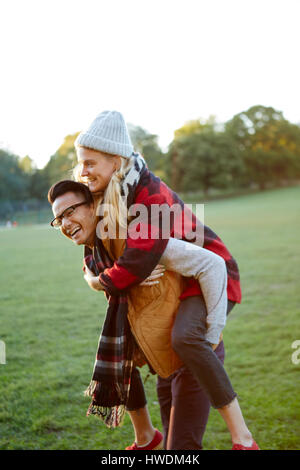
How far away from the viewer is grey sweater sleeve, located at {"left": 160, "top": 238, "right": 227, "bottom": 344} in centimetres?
244

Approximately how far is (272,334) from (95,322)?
231cm

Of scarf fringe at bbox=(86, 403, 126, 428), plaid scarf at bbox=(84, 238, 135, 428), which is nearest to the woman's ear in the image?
plaid scarf at bbox=(84, 238, 135, 428)

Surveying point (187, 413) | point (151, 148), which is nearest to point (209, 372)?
point (187, 413)

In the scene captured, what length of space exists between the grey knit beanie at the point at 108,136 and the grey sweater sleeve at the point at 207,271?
622mm

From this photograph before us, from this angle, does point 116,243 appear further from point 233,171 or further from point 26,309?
point 233,171

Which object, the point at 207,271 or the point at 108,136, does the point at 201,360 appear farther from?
the point at 108,136

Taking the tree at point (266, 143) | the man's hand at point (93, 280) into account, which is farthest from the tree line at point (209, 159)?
the man's hand at point (93, 280)

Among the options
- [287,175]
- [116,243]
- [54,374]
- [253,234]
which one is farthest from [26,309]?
[287,175]

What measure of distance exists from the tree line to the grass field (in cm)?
3852

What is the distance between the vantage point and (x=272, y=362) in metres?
4.49

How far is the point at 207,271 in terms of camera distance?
247 cm

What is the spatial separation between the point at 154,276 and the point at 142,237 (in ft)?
0.81

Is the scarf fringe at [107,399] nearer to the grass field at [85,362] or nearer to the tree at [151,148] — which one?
the grass field at [85,362]

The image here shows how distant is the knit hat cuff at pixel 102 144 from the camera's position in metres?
2.59
